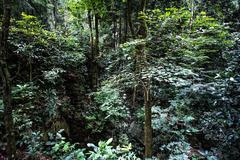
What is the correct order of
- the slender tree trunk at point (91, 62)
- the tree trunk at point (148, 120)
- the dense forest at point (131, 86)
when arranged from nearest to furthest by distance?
the dense forest at point (131, 86)
the tree trunk at point (148, 120)
the slender tree trunk at point (91, 62)

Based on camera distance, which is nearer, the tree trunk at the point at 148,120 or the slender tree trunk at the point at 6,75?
the slender tree trunk at the point at 6,75

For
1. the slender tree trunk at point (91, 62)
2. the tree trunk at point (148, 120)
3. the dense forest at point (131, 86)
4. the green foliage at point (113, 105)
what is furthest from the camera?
the slender tree trunk at point (91, 62)

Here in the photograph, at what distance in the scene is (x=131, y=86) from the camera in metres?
4.14

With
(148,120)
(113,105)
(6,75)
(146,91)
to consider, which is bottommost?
(113,105)

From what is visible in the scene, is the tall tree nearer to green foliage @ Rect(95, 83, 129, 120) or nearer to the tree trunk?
the tree trunk

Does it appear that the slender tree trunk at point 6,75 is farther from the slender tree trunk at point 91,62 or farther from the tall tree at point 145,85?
the slender tree trunk at point 91,62

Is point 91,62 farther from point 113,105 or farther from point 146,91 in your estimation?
point 146,91

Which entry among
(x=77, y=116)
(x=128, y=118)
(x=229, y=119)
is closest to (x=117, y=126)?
(x=128, y=118)

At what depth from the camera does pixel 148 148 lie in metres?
4.15

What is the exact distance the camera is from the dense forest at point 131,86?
2.55 metres

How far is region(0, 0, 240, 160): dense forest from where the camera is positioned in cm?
255

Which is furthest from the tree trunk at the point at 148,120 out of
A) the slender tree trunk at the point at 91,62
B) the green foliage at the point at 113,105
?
the slender tree trunk at the point at 91,62

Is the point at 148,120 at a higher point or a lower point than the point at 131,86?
lower

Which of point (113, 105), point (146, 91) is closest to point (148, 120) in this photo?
point (146, 91)
